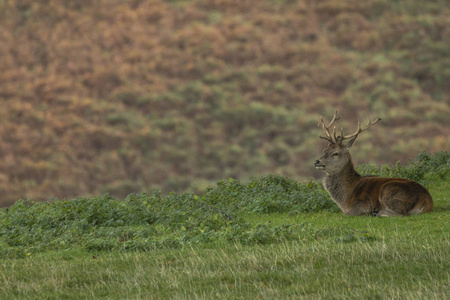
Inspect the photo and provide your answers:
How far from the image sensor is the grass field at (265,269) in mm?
7867

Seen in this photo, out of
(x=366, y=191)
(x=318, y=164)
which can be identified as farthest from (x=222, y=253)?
(x=318, y=164)

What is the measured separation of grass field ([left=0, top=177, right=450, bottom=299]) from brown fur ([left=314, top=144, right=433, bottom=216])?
930 mm

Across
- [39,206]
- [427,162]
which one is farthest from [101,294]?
[427,162]

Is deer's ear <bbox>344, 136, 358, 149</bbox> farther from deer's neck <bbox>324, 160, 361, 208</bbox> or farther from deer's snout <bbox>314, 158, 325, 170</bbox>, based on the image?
deer's snout <bbox>314, 158, 325, 170</bbox>

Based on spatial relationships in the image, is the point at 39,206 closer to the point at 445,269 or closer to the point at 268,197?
the point at 268,197

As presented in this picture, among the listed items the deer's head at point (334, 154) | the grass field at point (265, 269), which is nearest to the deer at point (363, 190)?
the deer's head at point (334, 154)

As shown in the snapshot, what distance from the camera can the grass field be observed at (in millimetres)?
7867

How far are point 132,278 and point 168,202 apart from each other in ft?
27.6

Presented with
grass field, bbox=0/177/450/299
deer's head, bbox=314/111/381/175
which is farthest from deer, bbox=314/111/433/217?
grass field, bbox=0/177/450/299

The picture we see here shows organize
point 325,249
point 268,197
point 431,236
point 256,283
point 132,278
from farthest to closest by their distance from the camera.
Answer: point 268,197 < point 431,236 < point 325,249 < point 132,278 < point 256,283

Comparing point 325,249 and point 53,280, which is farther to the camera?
point 325,249

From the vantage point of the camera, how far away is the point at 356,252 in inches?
370

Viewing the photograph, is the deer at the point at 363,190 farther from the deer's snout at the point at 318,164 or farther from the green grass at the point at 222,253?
the green grass at the point at 222,253

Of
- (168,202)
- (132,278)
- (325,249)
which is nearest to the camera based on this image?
(132,278)
